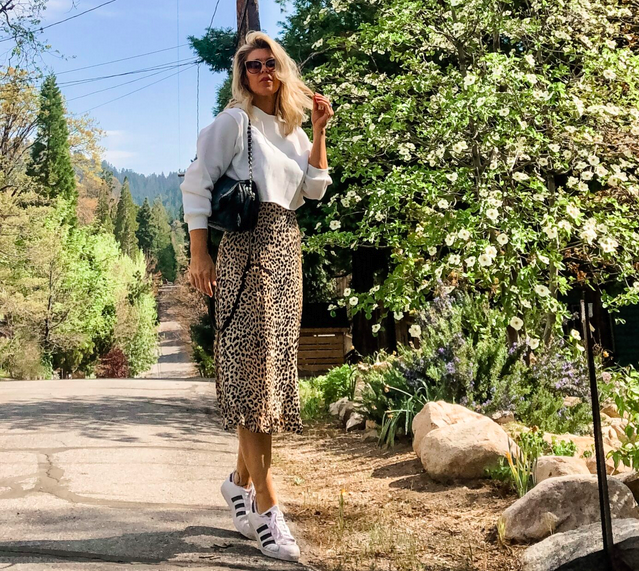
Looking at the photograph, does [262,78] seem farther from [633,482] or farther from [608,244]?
[608,244]

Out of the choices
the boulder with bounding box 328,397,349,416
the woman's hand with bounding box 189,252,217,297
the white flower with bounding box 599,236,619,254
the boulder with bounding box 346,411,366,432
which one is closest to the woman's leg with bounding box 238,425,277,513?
the woman's hand with bounding box 189,252,217,297

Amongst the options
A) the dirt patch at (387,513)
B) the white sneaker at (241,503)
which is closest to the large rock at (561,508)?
the dirt patch at (387,513)

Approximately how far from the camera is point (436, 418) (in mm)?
4805

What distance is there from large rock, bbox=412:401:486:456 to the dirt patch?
0.64 feet

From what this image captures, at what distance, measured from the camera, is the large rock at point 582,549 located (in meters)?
2.39

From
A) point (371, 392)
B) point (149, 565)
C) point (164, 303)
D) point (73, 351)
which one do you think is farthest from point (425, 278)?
point (164, 303)

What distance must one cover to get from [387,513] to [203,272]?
1650 mm

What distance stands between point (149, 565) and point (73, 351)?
3486cm

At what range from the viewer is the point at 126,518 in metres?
3.44

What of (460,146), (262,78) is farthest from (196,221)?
(460,146)

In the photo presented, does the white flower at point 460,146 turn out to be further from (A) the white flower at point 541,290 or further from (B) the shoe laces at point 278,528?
(B) the shoe laces at point 278,528

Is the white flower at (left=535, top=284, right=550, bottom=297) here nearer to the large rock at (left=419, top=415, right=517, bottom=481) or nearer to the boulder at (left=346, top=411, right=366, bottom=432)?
the large rock at (left=419, top=415, right=517, bottom=481)

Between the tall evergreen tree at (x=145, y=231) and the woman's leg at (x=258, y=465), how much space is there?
264 ft

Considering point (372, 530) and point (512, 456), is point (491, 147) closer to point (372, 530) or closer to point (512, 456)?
point (512, 456)
